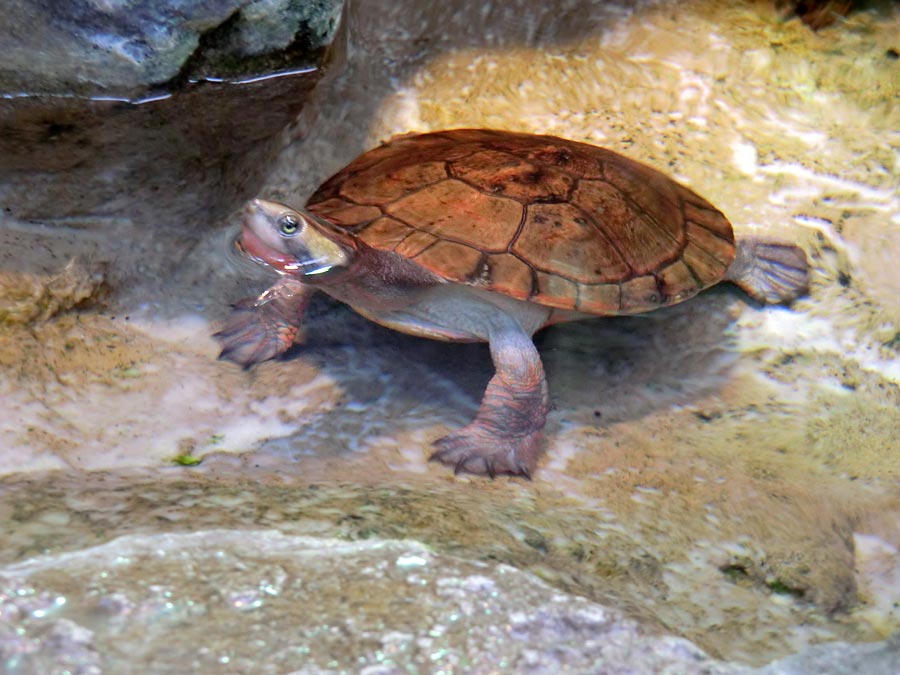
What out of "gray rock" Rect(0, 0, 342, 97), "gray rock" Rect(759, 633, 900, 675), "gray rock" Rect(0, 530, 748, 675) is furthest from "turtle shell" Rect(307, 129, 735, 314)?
"gray rock" Rect(759, 633, 900, 675)

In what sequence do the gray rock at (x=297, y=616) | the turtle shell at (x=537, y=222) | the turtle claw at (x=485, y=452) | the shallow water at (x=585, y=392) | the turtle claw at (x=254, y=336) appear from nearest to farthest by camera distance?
1. the gray rock at (x=297, y=616)
2. the shallow water at (x=585, y=392)
3. the turtle claw at (x=485, y=452)
4. the turtle shell at (x=537, y=222)
5. the turtle claw at (x=254, y=336)

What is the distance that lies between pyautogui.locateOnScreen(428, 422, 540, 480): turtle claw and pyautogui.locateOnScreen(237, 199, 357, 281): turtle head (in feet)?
1.99

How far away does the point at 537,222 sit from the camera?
102 inches

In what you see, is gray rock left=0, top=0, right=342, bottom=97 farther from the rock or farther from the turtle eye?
the turtle eye

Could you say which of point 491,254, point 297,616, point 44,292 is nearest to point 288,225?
point 491,254

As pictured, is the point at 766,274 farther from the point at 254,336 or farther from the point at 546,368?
the point at 254,336

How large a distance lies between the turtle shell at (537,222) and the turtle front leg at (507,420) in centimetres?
21

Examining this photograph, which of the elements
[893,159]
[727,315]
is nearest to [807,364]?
[727,315]

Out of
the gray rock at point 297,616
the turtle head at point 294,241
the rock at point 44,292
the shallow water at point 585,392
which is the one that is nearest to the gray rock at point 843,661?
the shallow water at point 585,392

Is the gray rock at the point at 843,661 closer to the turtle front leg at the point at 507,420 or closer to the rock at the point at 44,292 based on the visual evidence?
the turtle front leg at the point at 507,420

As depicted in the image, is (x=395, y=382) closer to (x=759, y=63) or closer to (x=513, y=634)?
(x=513, y=634)

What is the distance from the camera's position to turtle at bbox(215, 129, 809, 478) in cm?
245

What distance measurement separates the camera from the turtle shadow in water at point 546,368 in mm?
2590

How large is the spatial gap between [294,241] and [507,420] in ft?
2.67
